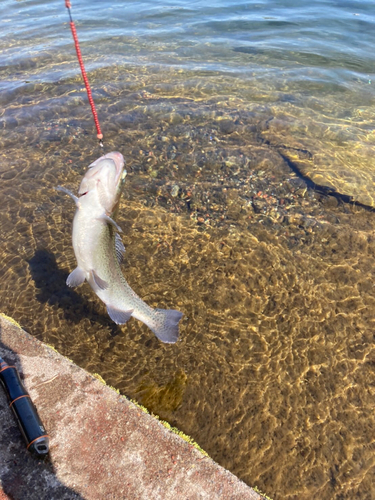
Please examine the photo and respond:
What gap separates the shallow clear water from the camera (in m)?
4.54

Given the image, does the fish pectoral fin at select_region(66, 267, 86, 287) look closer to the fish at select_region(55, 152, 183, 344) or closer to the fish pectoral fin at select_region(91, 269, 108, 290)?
the fish at select_region(55, 152, 183, 344)

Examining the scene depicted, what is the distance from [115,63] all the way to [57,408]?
45.2ft

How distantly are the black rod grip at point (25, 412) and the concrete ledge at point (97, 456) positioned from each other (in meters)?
0.21

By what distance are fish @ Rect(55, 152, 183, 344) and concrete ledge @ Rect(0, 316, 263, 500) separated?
107cm

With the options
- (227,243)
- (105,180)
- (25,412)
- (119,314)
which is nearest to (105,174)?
(105,180)

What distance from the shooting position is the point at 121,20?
1814 centimetres

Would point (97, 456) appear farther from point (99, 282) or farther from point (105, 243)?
point (105, 243)

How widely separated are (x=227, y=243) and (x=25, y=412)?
15.3 ft

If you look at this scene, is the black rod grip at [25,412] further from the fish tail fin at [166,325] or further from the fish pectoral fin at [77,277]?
the fish tail fin at [166,325]

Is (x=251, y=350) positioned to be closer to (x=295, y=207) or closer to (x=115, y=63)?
(x=295, y=207)

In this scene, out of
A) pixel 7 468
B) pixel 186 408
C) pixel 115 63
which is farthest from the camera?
pixel 115 63

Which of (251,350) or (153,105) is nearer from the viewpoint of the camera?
(251,350)

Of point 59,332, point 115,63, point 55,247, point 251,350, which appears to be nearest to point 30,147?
point 55,247

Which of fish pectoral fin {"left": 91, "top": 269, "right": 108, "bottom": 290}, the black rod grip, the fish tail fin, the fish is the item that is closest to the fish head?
the fish
